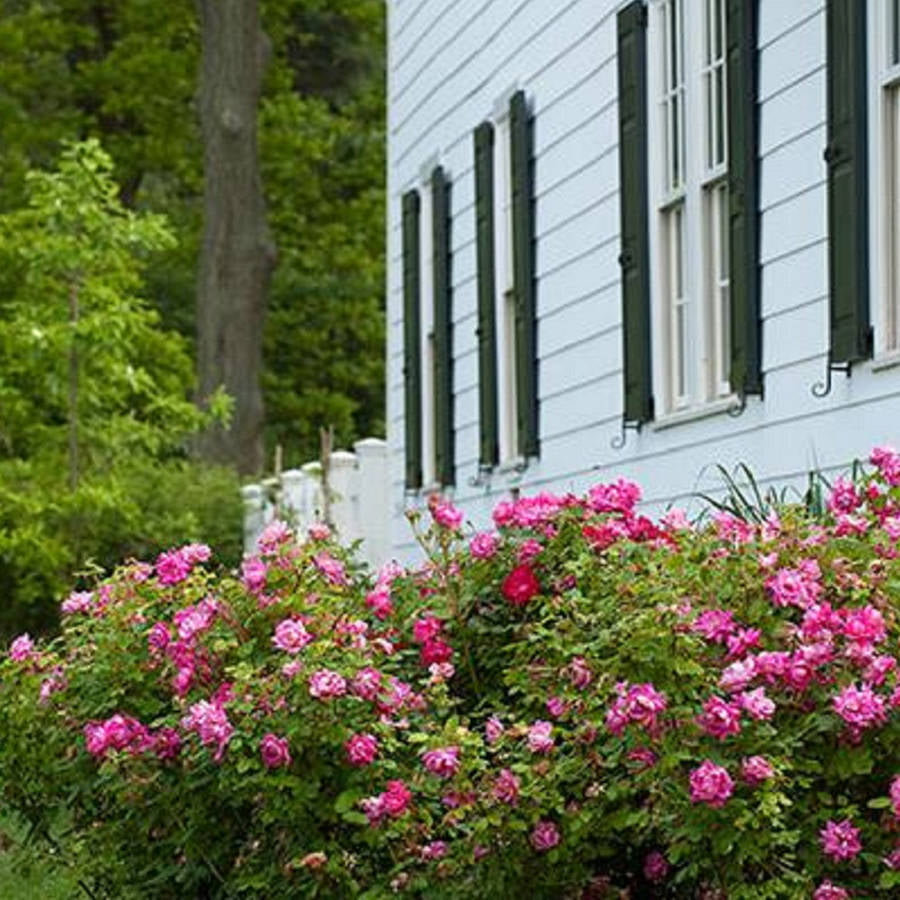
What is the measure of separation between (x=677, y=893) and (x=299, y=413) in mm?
32159

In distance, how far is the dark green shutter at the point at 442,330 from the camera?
17562 mm

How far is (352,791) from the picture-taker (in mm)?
7043

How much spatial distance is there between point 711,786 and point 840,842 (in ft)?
1.17

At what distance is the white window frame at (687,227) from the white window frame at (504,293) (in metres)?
3.13

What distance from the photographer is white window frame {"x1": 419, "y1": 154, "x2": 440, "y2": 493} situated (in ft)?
59.6

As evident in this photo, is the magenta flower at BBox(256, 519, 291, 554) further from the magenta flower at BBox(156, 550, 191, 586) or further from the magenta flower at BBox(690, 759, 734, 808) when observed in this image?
the magenta flower at BBox(690, 759, 734, 808)

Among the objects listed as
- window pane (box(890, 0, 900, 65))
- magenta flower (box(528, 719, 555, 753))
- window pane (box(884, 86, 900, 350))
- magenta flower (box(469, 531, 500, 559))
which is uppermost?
window pane (box(890, 0, 900, 65))

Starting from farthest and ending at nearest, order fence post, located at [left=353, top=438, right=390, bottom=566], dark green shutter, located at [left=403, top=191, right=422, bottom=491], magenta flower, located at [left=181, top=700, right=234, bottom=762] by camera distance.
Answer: fence post, located at [left=353, top=438, right=390, bottom=566]
dark green shutter, located at [left=403, top=191, right=422, bottom=491]
magenta flower, located at [left=181, top=700, right=234, bottom=762]

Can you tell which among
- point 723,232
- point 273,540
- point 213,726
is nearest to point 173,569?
point 273,540

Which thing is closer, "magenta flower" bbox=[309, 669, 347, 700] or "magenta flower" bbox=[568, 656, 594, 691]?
"magenta flower" bbox=[568, 656, 594, 691]

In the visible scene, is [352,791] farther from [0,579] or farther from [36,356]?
[0,579]

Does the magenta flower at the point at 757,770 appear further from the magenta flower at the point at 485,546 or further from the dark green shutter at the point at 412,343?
the dark green shutter at the point at 412,343

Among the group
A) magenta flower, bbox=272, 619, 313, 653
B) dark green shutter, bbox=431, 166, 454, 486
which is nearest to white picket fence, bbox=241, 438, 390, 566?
dark green shutter, bbox=431, 166, 454, 486

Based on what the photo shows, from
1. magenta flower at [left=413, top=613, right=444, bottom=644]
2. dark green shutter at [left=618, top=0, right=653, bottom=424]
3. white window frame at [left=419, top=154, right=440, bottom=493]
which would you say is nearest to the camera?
magenta flower at [left=413, top=613, right=444, bottom=644]
